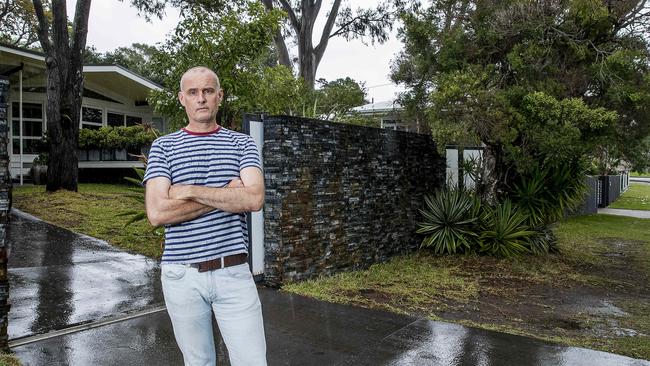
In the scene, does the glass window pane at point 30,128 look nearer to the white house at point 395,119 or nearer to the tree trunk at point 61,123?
the tree trunk at point 61,123

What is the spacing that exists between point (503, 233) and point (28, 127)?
1625cm

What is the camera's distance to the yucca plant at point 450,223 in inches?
323

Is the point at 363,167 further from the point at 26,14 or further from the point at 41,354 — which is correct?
the point at 26,14

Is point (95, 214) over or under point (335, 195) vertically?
under

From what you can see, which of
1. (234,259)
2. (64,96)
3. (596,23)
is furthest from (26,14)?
(234,259)

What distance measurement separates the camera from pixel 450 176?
372 inches

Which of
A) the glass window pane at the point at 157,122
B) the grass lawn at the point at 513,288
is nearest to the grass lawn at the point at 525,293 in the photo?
the grass lawn at the point at 513,288

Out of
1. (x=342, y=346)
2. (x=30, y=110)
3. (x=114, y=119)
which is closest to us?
(x=342, y=346)

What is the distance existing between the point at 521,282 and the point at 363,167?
2.59 meters

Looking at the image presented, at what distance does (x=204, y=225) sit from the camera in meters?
2.37

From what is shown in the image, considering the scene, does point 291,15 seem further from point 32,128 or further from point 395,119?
→ point 32,128

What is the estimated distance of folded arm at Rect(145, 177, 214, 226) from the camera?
7.61 feet

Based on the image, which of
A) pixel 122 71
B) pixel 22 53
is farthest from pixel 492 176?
pixel 122 71

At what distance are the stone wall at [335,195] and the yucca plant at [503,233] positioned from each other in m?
1.08
